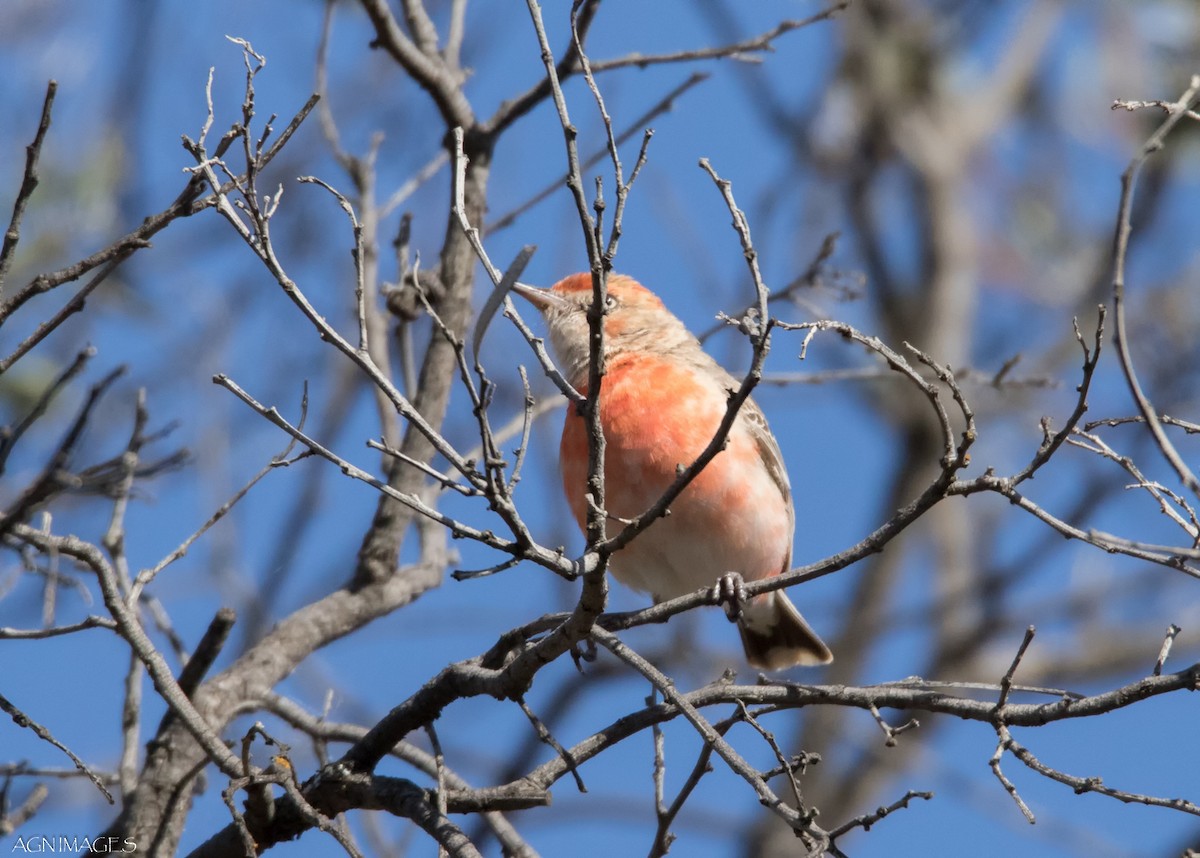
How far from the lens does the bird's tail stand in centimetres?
612

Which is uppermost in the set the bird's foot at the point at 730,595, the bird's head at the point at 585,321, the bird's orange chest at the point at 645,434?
the bird's head at the point at 585,321

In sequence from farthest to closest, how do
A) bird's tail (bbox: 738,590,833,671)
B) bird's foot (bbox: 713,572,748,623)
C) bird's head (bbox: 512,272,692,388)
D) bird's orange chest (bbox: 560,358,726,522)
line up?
bird's tail (bbox: 738,590,833,671) → bird's head (bbox: 512,272,692,388) → bird's orange chest (bbox: 560,358,726,522) → bird's foot (bbox: 713,572,748,623)

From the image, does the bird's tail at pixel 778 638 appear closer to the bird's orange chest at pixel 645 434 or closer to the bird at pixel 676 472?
the bird at pixel 676 472

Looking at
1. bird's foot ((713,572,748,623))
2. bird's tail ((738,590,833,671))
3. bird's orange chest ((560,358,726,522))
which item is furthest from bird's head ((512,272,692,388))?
bird's foot ((713,572,748,623))

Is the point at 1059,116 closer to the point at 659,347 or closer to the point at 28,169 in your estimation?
the point at 659,347

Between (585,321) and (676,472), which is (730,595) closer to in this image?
(676,472)

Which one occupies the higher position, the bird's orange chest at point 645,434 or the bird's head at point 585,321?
the bird's head at point 585,321

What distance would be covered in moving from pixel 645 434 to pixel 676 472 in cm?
30

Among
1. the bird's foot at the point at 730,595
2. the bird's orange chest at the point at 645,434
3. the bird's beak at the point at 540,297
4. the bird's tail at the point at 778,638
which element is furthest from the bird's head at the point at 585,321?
the bird's foot at the point at 730,595

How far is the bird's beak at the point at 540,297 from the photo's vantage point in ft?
20.1

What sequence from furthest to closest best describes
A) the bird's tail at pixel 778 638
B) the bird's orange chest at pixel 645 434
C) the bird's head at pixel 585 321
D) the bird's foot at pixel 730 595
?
1. the bird's tail at pixel 778 638
2. the bird's head at pixel 585 321
3. the bird's orange chest at pixel 645 434
4. the bird's foot at pixel 730 595

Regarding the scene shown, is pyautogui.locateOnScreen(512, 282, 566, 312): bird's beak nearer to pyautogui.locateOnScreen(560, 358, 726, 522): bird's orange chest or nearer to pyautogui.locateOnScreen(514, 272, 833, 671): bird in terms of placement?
pyautogui.locateOnScreen(514, 272, 833, 671): bird

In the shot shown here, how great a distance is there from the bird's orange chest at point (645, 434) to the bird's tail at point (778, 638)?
1.17 m

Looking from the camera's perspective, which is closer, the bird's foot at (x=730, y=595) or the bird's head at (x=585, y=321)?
the bird's foot at (x=730, y=595)
